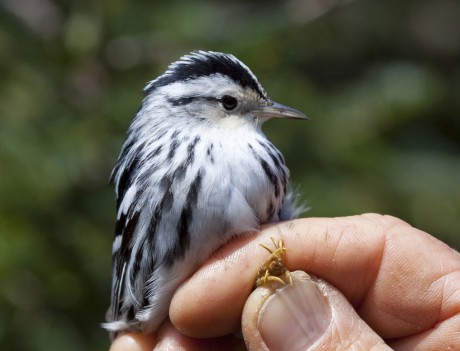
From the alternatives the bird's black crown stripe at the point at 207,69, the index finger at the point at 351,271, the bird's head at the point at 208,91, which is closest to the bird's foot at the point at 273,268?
the index finger at the point at 351,271

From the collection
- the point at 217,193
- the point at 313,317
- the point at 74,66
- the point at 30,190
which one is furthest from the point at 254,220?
the point at 74,66

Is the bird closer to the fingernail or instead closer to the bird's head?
the bird's head

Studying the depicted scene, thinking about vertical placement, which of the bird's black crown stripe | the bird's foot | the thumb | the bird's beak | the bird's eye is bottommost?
the thumb

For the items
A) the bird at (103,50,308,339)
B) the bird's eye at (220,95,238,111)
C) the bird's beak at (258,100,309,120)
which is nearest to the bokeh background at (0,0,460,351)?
the bird at (103,50,308,339)

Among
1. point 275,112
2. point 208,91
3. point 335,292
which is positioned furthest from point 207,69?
point 335,292

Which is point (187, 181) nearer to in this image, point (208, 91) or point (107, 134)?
point (208, 91)

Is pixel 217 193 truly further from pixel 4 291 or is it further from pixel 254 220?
pixel 4 291
